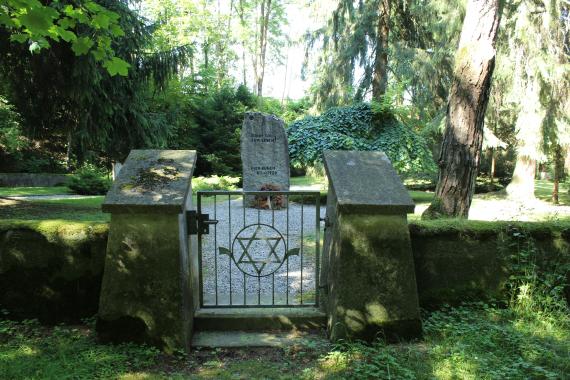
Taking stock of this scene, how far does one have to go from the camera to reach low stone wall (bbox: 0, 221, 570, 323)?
3830 mm

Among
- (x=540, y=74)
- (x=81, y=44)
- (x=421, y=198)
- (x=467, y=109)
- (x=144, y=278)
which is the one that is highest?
(x=540, y=74)

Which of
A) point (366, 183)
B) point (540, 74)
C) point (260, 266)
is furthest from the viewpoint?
point (540, 74)

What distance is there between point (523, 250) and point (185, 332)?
3.32 metres

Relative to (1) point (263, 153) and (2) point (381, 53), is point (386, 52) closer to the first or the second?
(2) point (381, 53)

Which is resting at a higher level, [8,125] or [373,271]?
[8,125]

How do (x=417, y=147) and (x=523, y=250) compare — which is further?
(x=417, y=147)

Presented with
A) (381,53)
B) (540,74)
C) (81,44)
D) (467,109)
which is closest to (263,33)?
(381,53)

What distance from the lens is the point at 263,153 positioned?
12273mm

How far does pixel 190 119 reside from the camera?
2377 centimetres

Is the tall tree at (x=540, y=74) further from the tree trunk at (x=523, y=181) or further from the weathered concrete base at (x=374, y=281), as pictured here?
the weathered concrete base at (x=374, y=281)

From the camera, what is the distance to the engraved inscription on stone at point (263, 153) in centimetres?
1223

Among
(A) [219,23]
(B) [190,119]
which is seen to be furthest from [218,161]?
(A) [219,23]

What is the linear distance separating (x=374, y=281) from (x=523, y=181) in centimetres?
1615

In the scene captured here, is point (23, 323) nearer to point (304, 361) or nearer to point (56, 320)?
point (56, 320)
